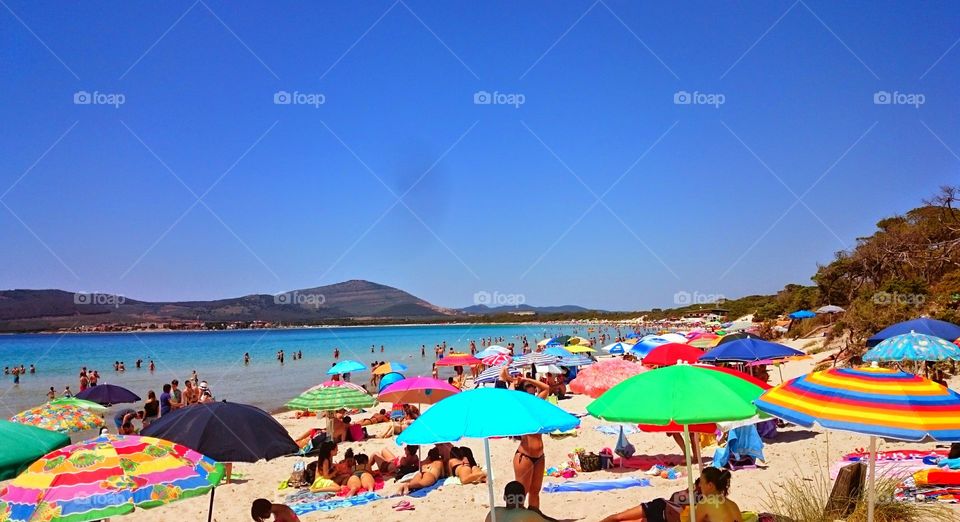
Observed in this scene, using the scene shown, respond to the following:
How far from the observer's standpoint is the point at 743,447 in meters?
8.68

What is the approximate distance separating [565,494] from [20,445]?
5.90 m

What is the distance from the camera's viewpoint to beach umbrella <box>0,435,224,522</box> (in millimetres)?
3324

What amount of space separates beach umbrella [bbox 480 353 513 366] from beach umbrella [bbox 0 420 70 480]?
15.4 metres

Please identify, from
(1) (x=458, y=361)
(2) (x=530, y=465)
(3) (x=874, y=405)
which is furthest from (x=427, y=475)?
(1) (x=458, y=361)

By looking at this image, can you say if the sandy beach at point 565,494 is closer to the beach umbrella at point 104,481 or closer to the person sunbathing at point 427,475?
the person sunbathing at point 427,475

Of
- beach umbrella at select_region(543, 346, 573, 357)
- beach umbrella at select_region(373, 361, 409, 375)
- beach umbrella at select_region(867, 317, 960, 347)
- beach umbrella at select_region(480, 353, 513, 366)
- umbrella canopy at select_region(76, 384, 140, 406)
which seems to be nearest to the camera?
beach umbrella at select_region(867, 317, 960, 347)

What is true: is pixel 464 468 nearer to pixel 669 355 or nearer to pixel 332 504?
pixel 332 504

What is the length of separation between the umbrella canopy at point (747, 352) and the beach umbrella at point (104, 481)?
26.6ft

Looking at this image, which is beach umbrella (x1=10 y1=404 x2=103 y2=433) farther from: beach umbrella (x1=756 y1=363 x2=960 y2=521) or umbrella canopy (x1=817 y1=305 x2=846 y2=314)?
umbrella canopy (x1=817 y1=305 x2=846 y2=314)

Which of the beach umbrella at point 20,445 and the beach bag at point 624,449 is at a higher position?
the beach umbrella at point 20,445

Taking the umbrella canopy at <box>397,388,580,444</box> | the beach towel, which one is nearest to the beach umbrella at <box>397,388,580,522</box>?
the umbrella canopy at <box>397,388,580,444</box>

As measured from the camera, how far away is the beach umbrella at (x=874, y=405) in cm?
346

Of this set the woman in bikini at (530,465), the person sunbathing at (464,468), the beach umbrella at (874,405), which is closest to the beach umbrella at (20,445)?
the woman in bikini at (530,465)

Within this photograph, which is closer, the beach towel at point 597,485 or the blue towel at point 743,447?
the beach towel at point 597,485
